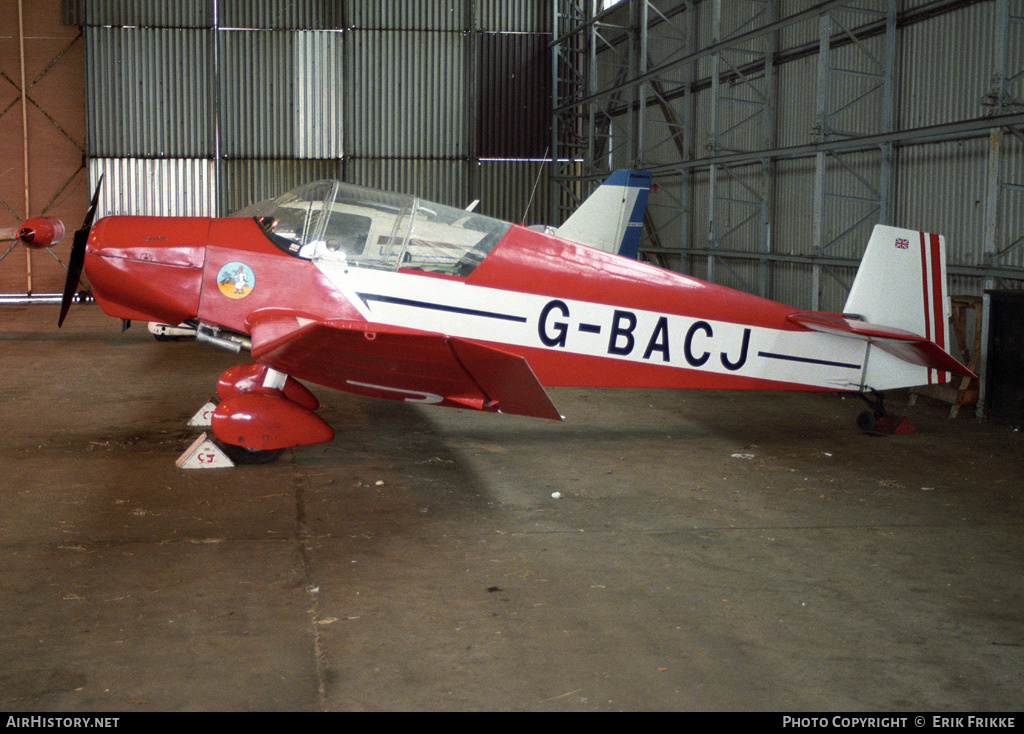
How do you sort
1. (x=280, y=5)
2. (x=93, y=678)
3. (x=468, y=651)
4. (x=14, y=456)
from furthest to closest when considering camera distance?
(x=280, y=5) < (x=14, y=456) < (x=468, y=651) < (x=93, y=678)

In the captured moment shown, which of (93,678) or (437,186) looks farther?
(437,186)

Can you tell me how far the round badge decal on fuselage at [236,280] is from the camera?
6992 millimetres

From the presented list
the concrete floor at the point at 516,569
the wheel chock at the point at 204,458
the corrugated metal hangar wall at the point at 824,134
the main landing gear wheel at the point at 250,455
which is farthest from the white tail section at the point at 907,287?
the wheel chock at the point at 204,458

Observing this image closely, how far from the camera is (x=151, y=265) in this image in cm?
696

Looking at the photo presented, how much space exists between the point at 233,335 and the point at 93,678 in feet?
13.5

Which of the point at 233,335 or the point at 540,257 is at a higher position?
the point at 540,257

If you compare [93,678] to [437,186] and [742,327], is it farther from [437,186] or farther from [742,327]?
[437,186]

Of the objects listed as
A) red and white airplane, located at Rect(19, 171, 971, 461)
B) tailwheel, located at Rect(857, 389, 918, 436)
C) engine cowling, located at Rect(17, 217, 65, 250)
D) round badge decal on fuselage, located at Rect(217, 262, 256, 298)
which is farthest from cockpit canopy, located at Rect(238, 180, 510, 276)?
engine cowling, located at Rect(17, 217, 65, 250)

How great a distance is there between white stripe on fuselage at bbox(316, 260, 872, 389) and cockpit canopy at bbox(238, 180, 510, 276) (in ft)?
0.40

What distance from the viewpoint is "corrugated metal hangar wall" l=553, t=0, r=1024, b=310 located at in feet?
31.7

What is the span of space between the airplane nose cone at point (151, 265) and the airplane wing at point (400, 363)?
0.60 meters

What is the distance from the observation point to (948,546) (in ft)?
17.3
